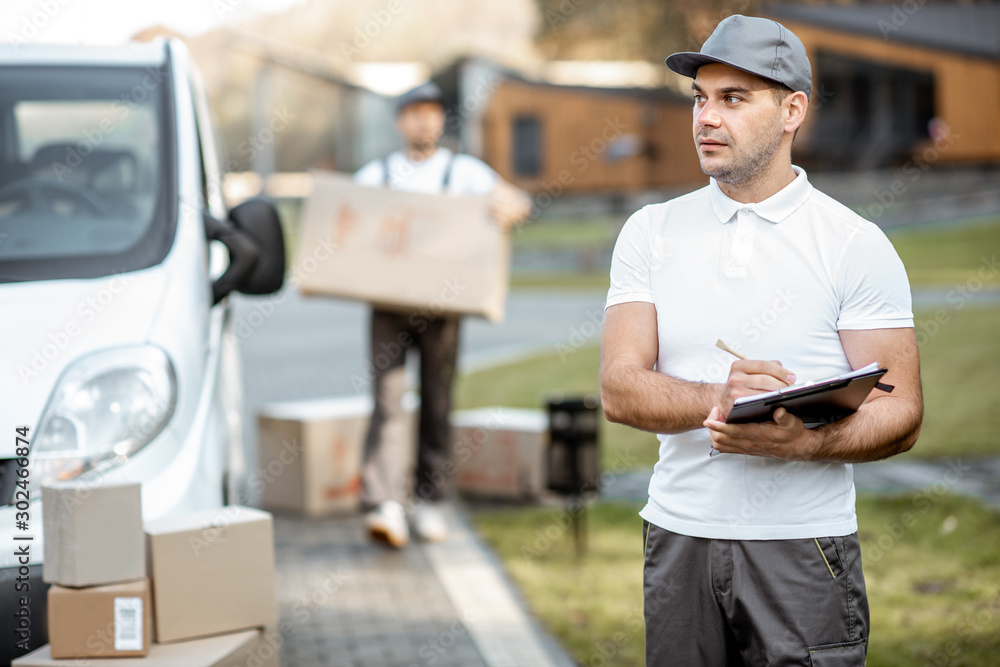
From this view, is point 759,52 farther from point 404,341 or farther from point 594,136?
point 594,136

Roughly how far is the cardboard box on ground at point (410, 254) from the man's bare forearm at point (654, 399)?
3.15 m

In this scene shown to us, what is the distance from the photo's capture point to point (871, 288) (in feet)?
7.74

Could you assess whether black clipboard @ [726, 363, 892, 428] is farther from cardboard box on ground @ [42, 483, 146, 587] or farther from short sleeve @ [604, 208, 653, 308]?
cardboard box on ground @ [42, 483, 146, 587]

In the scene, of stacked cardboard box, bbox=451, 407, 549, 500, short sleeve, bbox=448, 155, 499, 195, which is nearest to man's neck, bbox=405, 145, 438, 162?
short sleeve, bbox=448, 155, 499, 195

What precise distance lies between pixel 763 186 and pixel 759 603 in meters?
0.91

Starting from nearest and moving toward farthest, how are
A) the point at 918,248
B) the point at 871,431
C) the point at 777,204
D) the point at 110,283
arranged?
the point at 871,431, the point at 777,204, the point at 110,283, the point at 918,248

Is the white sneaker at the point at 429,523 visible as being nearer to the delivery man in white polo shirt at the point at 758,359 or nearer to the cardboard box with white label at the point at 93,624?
the cardboard box with white label at the point at 93,624

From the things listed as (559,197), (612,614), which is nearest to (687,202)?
(612,614)

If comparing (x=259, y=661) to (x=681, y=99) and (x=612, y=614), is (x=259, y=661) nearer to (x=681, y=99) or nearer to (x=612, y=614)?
(x=612, y=614)

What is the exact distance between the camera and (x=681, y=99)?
36.5m

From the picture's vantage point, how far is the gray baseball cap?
2359 mm

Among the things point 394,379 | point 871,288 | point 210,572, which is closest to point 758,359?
point 871,288

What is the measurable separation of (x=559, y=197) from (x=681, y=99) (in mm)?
5922

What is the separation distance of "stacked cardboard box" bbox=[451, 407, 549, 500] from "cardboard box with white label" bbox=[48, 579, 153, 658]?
4.11 m
